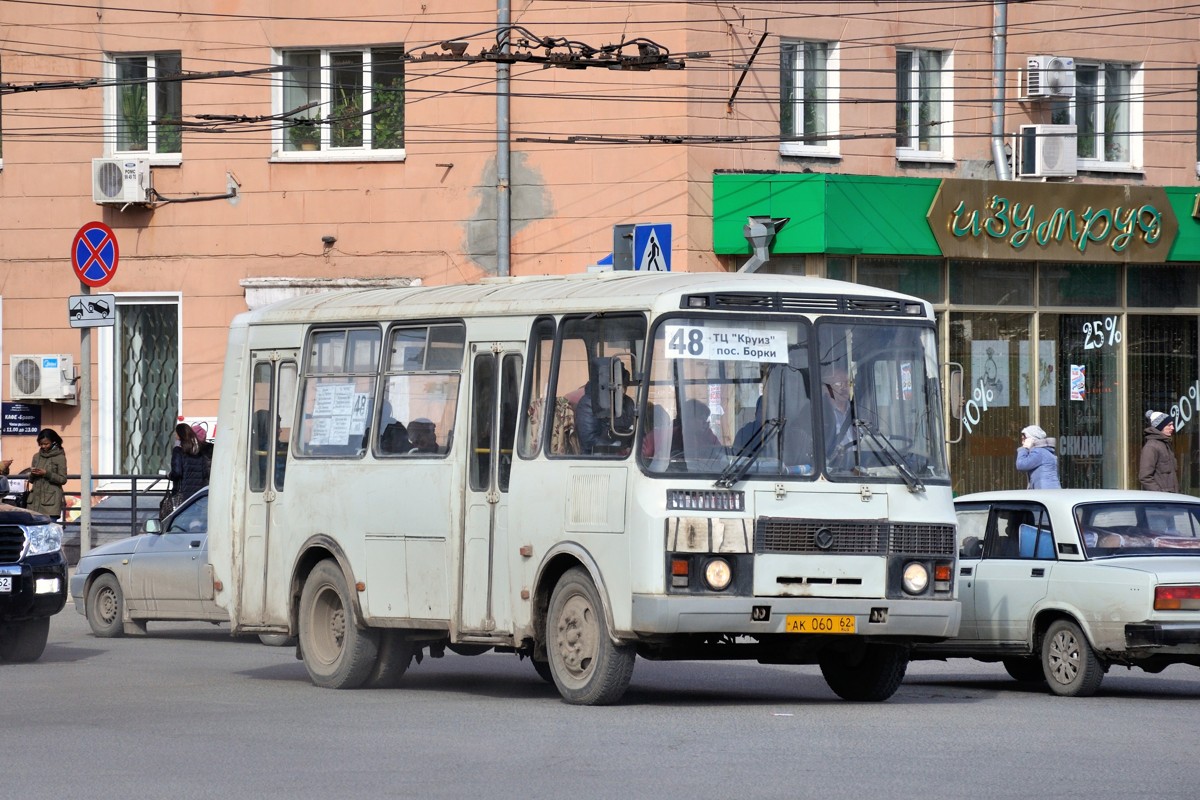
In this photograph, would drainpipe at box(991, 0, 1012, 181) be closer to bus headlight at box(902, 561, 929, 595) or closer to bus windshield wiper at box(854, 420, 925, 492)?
bus windshield wiper at box(854, 420, 925, 492)

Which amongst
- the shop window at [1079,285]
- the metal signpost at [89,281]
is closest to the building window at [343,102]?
the metal signpost at [89,281]

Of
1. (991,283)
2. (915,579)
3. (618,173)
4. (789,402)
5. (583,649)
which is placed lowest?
(583,649)

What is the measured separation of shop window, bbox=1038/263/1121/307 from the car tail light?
14809mm

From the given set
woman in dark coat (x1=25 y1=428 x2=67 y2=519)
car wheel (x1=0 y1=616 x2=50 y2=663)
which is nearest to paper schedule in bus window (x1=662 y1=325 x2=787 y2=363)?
car wheel (x1=0 y1=616 x2=50 y2=663)

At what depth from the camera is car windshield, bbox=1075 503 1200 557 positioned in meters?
13.8

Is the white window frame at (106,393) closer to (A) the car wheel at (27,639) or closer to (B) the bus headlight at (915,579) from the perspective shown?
(A) the car wheel at (27,639)

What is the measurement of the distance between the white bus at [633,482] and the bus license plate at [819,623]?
16 millimetres

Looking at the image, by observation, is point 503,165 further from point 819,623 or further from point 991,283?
point 819,623

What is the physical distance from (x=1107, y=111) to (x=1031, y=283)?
2.69 metres

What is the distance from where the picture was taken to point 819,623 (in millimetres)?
11977

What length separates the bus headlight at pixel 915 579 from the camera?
483 inches

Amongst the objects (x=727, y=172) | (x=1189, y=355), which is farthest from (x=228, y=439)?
(x=1189, y=355)

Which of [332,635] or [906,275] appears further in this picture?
[906,275]

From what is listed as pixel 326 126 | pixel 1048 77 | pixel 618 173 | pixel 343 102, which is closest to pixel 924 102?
pixel 1048 77
